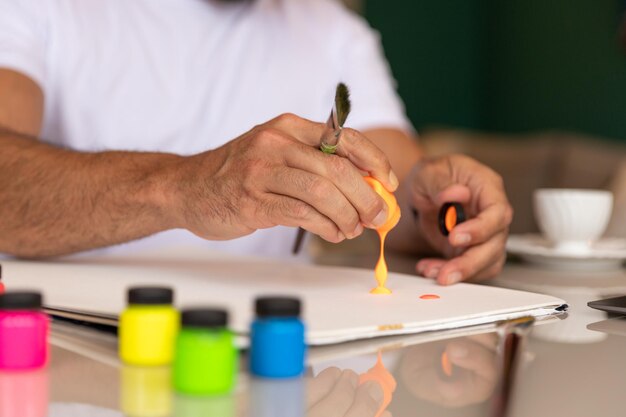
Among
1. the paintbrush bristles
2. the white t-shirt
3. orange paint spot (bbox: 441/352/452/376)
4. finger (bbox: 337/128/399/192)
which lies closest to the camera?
orange paint spot (bbox: 441/352/452/376)

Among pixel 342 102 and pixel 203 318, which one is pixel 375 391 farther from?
pixel 342 102

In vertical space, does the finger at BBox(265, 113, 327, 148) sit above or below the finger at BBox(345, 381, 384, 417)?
above

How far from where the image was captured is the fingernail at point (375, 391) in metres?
0.54

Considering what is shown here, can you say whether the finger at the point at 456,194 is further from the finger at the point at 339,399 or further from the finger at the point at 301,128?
the finger at the point at 339,399

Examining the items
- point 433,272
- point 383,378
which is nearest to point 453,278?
point 433,272

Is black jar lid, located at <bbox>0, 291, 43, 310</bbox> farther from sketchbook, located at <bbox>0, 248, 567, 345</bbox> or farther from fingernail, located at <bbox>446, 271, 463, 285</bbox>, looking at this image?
fingernail, located at <bbox>446, 271, 463, 285</bbox>

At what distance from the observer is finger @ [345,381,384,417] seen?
1.65 feet

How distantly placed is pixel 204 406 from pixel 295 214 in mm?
368

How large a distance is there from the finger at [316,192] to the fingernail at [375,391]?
0.27 m

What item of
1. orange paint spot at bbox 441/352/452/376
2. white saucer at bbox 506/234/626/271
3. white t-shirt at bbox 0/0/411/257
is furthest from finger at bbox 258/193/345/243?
white t-shirt at bbox 0/0/411/257

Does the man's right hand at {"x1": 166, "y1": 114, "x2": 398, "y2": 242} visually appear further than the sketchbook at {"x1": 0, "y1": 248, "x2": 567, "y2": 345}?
Yes

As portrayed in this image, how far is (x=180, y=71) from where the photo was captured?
5.18 ft

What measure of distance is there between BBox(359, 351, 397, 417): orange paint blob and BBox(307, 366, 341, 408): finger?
2cm

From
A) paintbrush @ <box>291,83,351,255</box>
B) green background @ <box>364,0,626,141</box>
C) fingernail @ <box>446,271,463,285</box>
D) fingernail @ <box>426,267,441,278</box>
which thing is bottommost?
fingernail @ <box>446,271,463,285</box>
